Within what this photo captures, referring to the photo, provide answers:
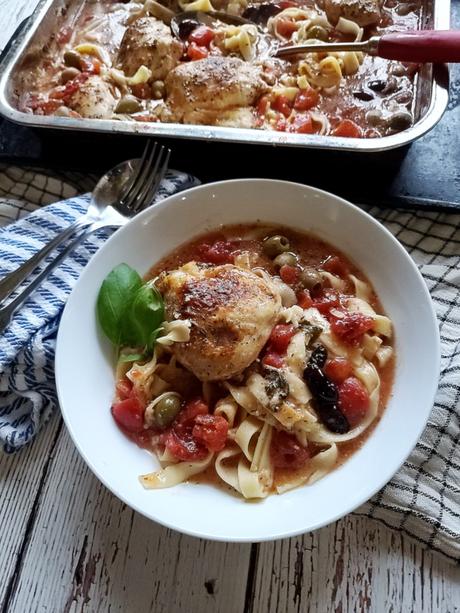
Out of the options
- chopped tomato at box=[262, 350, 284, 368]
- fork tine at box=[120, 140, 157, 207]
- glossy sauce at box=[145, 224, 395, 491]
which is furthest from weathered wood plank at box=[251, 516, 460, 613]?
fork tine at box=[120, 140, 157, 207]

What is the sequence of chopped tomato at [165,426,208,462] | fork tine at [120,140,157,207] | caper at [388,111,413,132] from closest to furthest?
chopped tomato at [165,426,208,462]
fork tine at [120,140,157,207]
caper at [388,111,413,132]

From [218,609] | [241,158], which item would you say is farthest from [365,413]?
[241,158]

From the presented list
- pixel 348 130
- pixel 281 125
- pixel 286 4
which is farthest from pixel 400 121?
pixel 286 4

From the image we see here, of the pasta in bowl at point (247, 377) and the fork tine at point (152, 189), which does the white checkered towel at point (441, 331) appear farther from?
the pasta in bowl at point (247, 377)

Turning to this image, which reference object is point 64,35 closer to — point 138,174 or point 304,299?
point 138,174

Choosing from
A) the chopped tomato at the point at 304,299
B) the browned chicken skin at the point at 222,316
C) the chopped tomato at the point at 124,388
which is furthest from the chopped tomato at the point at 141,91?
the chopped tomato at the point at 124,388

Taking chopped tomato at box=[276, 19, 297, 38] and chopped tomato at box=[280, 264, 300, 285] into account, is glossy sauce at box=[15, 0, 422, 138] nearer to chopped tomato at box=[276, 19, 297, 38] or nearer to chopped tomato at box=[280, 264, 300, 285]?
chopped tomato at box=[276, 19, 297, 38]
